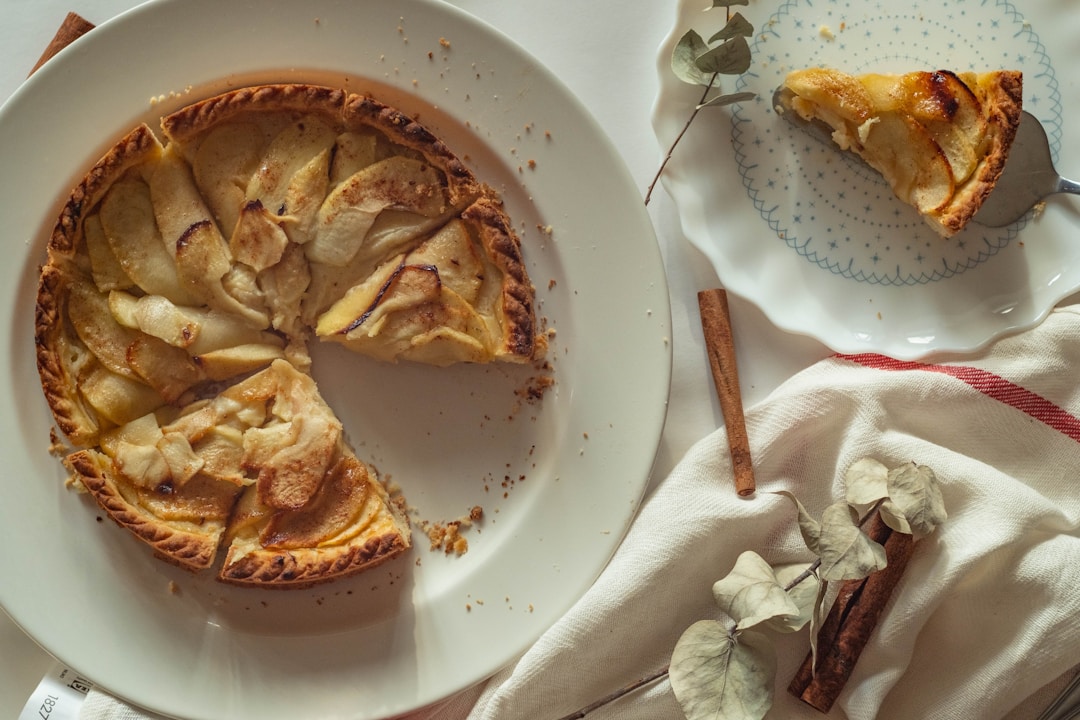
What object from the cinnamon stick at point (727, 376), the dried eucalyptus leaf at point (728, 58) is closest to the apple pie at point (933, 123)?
the dried eucalyptus leaf at point (728, 58)

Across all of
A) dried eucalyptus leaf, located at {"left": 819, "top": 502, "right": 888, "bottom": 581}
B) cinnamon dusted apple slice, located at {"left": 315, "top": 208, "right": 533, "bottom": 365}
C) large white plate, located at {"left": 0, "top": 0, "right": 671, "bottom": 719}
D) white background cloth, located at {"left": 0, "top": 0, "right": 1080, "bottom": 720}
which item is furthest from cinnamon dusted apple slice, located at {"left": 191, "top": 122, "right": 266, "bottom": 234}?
dried eucalyptus leaf, located at {"left": 819, "top": 502, "right": 888, "bottom": 581}

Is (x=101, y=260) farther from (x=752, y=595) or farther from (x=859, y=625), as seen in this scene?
(x=859, y=625)

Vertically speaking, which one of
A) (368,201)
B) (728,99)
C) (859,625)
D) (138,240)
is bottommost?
(859,625)

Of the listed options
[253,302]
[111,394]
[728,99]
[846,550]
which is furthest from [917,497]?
[111,394]

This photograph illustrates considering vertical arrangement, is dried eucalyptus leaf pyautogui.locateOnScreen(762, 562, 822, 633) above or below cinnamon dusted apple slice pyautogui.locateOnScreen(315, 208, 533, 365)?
below

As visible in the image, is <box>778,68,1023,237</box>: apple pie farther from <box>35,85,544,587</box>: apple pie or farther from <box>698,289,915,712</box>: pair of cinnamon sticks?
<box>35,85,544,587</box>: apple pie

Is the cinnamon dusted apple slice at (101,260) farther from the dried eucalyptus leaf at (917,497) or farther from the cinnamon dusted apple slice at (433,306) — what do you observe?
the dried eucalyptus leaf at (917,497)

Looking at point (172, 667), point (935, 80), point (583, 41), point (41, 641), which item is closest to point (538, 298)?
point (583, 41)

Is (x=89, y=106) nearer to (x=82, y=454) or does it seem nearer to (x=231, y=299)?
(x=231, y=299)
